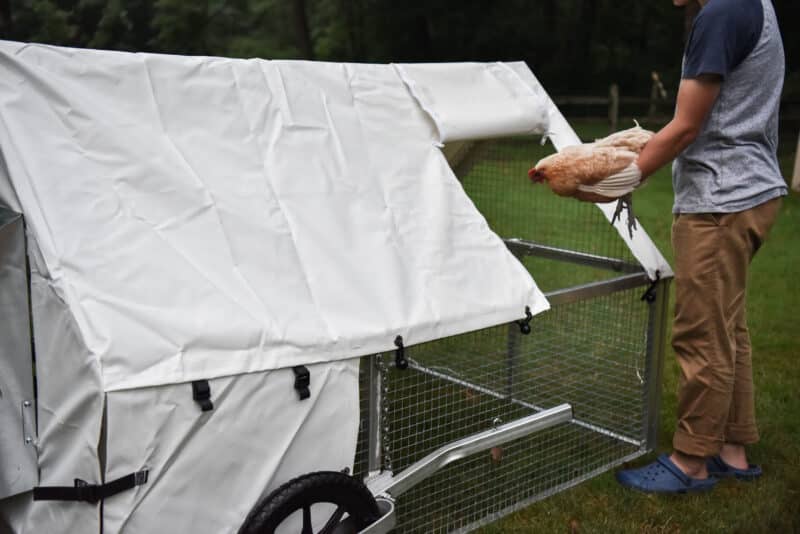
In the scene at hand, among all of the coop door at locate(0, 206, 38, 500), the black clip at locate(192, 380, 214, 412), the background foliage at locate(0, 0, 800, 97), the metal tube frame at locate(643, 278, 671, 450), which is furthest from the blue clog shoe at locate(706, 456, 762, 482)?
the background foliage at locate(0, 0, 800, 97)

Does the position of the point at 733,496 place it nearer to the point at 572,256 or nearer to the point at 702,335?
the point at 702,335

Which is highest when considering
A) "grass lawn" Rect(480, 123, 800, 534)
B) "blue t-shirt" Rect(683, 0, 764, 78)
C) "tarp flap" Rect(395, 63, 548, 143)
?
"blue t-shirt" Rect(683, 0, 764, 78)

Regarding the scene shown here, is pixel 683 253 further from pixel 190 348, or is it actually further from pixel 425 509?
pixel 190 348

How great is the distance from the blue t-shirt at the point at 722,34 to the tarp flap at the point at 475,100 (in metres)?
0.65

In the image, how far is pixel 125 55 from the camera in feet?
8.02

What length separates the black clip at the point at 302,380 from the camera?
2.26 metres

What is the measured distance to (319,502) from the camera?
7.59 feet

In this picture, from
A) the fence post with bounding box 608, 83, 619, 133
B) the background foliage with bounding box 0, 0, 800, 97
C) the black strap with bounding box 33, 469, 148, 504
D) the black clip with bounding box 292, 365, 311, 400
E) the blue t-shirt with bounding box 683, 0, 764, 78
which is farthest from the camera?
the background foliage with bounding box 0, 0, 800, 97

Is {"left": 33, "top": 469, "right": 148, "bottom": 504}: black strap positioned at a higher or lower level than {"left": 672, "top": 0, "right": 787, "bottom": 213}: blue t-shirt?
lower

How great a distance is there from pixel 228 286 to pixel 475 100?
139 cm

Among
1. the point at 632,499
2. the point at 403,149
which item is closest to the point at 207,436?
the point at 403,149

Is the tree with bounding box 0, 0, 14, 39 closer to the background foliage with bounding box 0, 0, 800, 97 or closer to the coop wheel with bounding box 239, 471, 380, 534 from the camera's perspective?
the background foliage with bounding box 0, 0, 800, 97

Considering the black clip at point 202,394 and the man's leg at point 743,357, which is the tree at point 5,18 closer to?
the man's leg at point 743,357

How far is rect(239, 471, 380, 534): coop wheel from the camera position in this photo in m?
2.18
